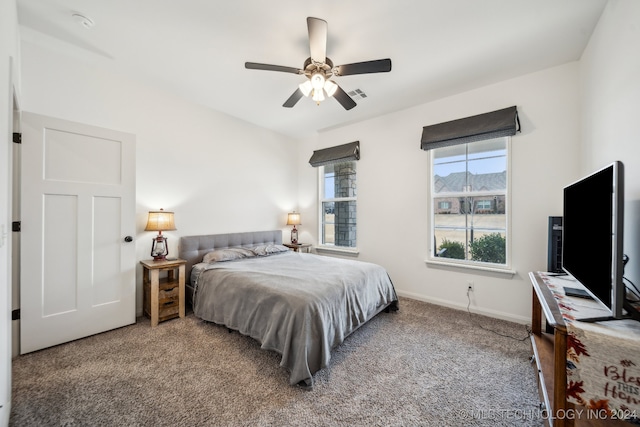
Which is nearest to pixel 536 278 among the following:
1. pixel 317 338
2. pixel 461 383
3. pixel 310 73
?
pixel 461 383

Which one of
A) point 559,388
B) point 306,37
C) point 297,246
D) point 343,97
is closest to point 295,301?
point 559,388

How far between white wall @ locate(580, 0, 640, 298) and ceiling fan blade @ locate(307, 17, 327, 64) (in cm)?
194

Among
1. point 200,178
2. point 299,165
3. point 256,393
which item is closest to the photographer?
point 256,393

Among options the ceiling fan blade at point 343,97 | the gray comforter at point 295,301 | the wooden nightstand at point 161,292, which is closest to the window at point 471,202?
the gray comforter at point 295,301

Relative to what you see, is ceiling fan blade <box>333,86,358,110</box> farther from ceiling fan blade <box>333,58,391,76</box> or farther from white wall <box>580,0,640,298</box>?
white wall <box>580,0,640,298</box>

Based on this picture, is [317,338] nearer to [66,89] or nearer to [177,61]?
[177,61]

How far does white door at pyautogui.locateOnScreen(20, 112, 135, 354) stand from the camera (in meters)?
2.15

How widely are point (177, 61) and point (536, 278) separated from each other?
3.92 meters

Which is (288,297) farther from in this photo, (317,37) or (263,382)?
(317,37)

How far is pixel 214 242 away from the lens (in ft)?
11.6

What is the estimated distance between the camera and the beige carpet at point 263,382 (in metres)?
1.50

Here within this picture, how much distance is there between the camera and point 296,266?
2926 millimetres

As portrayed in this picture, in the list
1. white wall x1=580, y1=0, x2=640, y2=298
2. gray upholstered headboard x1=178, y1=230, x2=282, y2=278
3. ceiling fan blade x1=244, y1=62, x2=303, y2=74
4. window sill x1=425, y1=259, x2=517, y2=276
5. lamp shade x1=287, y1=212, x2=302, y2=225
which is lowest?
window sill x1=425, y1=259, x2=517, y2=276

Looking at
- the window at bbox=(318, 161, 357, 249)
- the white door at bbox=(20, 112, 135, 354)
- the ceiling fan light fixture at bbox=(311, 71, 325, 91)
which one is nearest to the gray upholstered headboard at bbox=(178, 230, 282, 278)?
the white door at bbox=(20, 112, 135, 354)
